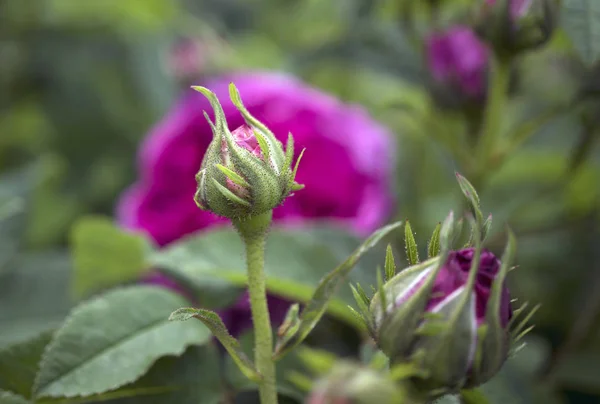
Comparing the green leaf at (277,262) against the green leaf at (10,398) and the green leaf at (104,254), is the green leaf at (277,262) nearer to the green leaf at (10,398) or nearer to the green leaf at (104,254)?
the green leaf at (104,254)

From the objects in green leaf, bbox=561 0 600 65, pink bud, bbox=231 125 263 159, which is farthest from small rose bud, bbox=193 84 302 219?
green leaf, bbox=561 0 600 65

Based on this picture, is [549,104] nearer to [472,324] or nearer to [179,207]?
[179,207]

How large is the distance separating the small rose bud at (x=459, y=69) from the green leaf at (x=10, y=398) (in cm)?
50

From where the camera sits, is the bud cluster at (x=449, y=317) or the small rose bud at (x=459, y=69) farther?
the small rose bud at (x=459, y=69)

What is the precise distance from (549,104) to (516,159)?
16 cm

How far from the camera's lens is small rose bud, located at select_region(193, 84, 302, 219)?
36 cm

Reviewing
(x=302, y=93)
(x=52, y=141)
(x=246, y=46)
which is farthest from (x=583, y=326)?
(x=52, y=141)

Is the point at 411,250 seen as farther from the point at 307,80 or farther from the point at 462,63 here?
the point at 307,80

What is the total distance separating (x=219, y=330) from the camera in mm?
381

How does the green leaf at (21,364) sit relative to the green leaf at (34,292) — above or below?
below

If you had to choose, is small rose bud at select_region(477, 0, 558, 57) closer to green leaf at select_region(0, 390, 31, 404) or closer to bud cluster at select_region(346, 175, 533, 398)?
bud cluster at select_region(346, 175, 533, 398)

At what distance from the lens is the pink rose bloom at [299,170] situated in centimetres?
72

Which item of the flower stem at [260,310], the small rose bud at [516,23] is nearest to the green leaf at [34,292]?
the flower stem at [260,310]

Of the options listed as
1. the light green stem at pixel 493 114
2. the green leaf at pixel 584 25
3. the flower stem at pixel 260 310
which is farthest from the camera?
the light green stem at pixel 493 114
